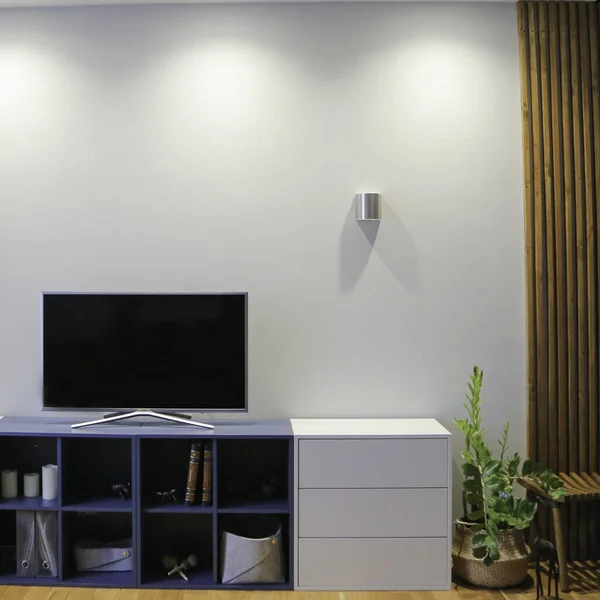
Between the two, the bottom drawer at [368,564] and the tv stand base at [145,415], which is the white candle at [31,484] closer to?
the tv stand base at [145,415]

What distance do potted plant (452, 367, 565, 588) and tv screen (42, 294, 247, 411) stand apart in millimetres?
1074

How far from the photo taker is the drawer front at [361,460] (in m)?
3.35

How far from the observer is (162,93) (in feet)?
12.2

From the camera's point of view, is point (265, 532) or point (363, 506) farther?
point (265, 532)

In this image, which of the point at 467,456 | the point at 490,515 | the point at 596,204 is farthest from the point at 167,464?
the point at 596,204

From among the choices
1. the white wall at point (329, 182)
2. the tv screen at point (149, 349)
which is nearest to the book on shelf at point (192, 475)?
the tv screen at point (149, 349)

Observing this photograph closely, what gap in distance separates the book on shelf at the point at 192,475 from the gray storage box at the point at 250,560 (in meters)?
0.23

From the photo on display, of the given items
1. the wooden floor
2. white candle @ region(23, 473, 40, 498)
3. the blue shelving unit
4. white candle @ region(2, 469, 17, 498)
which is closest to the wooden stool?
the wooden floor

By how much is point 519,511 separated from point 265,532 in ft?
3.95

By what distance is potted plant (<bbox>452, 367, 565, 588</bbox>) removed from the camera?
333 cm

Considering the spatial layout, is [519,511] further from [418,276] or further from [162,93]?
[162,93]

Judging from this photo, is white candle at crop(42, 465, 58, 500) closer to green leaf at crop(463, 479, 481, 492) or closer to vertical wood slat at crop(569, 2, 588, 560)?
green leaf at crop(463, 479, 481, 492)

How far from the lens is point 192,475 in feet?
11.2

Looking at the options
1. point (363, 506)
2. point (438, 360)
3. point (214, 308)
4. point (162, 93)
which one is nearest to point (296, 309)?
point (214, 308)
